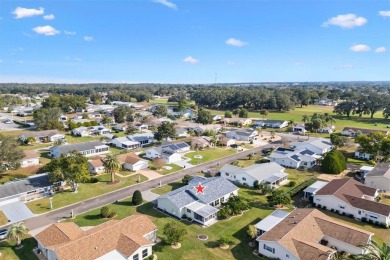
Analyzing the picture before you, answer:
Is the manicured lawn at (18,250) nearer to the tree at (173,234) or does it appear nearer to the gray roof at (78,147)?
the tree at (173,234)

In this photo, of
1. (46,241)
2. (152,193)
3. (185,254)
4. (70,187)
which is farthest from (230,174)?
(46,241)

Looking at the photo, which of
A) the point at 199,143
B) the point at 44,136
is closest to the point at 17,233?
the point at 199,143

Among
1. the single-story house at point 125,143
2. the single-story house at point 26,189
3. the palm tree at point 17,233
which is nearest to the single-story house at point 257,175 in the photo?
the single-story house at point 26,189

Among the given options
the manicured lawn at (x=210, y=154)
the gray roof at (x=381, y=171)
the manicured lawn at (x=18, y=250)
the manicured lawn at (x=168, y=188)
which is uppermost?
the gray roof at (x=381, y=171)

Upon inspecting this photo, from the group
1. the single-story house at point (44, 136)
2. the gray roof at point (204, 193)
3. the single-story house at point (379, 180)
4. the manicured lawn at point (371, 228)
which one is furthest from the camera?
the single-story house at point (44, 136)

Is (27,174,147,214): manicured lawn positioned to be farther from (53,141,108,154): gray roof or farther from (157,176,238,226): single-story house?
(53,141,108,154): gray roof

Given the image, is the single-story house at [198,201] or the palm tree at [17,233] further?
the single-story house at [198,201]

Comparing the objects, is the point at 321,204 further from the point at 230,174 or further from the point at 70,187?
the point at 70,187
